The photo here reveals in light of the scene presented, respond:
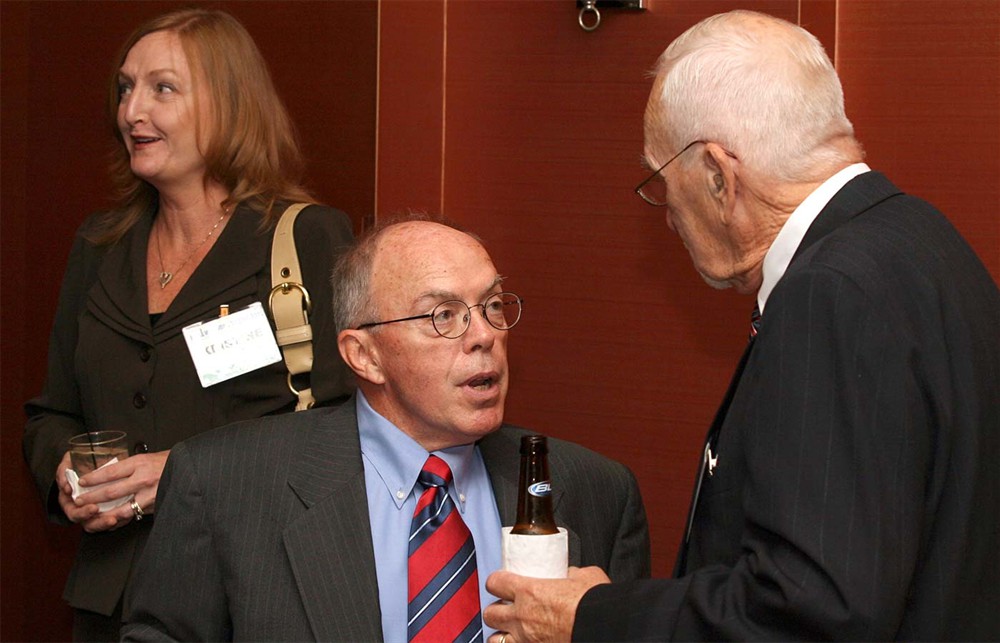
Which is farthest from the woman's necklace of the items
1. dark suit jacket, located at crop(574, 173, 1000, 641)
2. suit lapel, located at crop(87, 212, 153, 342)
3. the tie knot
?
dark suit jacket, located at crop(574, 173, 1000, 641)

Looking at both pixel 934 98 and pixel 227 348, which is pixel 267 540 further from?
pixel 934 98

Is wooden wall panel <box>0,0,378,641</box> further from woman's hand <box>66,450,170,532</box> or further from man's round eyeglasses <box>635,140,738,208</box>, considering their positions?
man's round eyeglasses <box>635,140,738,208</box>

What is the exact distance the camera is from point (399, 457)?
228 centimetres

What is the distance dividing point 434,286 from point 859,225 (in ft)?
2.93

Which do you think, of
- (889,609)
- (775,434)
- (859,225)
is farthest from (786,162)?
(889,609)

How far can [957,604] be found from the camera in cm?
161

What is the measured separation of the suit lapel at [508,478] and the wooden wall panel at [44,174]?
1623mm

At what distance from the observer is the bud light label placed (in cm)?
189

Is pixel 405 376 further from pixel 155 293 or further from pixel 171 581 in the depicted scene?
pixel 155 293

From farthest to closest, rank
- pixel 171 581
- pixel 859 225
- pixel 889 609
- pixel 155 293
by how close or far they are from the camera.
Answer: pixel 155 293 < pixel 171 581 < pixel 859 225 < pixel 889 609

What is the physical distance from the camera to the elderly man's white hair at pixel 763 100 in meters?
1.74

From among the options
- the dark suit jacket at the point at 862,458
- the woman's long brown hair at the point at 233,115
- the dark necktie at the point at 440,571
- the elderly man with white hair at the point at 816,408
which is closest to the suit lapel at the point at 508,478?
the dark necktie at the point at 440,571

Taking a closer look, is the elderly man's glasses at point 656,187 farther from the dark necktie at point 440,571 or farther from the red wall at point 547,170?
the red wall at point 547,170

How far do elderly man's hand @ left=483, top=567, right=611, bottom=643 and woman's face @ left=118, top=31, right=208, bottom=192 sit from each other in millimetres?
1574
